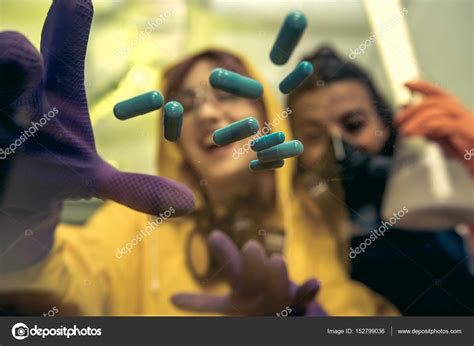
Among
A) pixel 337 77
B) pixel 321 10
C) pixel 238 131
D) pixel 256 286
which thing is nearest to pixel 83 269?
pixel 256 286

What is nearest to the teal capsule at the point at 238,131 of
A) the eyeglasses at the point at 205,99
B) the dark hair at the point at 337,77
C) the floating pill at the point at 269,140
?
the floating pill at the point at 269,140

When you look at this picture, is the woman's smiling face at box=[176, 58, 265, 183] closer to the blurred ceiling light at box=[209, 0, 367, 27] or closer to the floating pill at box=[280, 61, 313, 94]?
the floating pill at box=[280, 61, 313, 94]

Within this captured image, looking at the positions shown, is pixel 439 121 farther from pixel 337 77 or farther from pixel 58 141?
pixel 58 141

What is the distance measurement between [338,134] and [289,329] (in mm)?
285

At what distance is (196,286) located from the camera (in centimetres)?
68

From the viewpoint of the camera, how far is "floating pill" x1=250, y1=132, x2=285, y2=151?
44 centimetres

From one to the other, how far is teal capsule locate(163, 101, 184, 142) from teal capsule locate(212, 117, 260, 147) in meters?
0.04

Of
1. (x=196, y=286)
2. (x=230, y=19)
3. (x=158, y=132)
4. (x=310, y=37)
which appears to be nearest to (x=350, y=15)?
(x=310, y=37)

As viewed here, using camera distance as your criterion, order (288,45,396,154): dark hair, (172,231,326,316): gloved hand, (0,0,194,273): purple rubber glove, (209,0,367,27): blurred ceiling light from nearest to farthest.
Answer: (0,0,194,273): purple rubber glove → (172,231,326,316): gloved hand → (288,45,396,154): dark hair → (209,0,367,27): blurred ceiling light

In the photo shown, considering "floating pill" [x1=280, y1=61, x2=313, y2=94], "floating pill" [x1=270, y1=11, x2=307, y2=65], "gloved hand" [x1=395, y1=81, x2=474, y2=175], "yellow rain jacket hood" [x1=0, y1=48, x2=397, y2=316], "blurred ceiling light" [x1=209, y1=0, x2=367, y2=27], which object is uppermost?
"floating pill" [x1=270, y1=11, x2=307, y2=65]

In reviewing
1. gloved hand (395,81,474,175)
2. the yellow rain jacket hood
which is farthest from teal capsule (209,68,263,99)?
gloved hand (395,81,474,175)

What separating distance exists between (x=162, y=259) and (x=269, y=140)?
0.33 m

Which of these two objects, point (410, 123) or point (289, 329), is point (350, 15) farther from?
point (289, 329)

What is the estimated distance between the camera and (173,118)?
1.43ft
